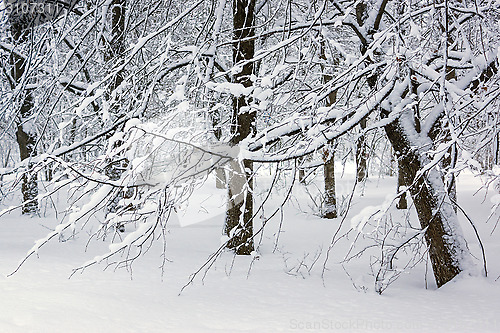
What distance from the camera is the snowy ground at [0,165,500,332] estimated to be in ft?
13.1

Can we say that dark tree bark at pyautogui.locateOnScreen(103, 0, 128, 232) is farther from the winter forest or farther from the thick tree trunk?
the thick tree trunk

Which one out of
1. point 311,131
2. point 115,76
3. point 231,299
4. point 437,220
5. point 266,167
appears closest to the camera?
point 311,131

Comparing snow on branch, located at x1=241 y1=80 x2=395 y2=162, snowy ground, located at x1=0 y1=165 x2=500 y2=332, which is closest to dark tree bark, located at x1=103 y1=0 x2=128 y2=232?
snowy ground, located at x1=0 y1=165 x2=500 y2=332

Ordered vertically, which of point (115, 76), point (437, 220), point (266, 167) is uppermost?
point (115, 76)

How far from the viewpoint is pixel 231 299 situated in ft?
16.0

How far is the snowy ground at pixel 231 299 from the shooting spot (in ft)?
13.1

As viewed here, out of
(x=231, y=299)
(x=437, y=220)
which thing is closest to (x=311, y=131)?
(x=231, y=299)

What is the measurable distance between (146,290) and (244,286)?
1.15 meters

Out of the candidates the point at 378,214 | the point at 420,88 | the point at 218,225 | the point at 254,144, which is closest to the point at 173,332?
the point at 254,144

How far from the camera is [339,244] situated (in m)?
8.62

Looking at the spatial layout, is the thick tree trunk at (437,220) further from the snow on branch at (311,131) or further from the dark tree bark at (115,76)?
the dark tree bark at (115,76)

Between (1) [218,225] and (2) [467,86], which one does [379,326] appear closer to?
(2) [467,86]

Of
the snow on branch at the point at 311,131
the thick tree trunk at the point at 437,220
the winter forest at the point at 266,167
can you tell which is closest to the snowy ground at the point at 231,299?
the winter forest at the point at 266,167

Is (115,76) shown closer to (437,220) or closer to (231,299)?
(231,299)
